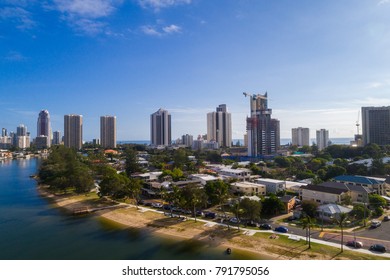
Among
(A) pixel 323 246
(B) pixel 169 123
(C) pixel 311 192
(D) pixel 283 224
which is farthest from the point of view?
(B) pixel 169 123

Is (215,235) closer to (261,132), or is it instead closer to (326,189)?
(326,189)

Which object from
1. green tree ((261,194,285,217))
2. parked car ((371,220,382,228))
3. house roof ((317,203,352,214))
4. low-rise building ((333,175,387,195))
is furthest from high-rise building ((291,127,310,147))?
parked car ((371,220,382,228))

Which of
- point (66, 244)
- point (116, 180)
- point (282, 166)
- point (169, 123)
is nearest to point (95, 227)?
point (66, 244)

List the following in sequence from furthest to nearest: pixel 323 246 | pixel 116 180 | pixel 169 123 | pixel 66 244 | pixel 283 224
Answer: pixel 169 123
pixel 116 180
pixel 283 224
pixel 66 244
pixel 323 246

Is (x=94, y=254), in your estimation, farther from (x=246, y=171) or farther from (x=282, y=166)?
(x=282, y=166)

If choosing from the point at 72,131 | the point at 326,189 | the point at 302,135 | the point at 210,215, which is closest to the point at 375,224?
the point at 326,189

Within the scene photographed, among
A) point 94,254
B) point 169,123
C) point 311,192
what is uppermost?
point 169,123
